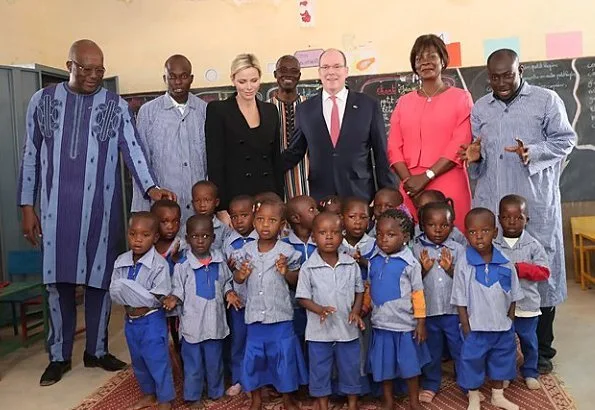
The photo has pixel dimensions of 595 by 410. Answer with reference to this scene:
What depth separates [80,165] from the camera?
11.3 feet

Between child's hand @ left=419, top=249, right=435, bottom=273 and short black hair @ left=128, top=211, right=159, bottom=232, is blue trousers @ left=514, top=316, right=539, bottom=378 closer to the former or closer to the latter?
child's hand @ left=419, top=249, right=435, bottom=273

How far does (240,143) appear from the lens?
3.46m

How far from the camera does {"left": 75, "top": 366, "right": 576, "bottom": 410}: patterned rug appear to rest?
292 cm

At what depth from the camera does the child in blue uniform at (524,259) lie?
2939 millimetres

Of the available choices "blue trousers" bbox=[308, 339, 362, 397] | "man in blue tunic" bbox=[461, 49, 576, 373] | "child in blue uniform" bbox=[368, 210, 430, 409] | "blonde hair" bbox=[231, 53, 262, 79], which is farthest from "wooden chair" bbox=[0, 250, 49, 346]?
"man in blue tunic" bbox=[461, 49, 576, 373]

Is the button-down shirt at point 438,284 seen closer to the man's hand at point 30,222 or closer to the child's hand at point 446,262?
the child's hand at point 446,262

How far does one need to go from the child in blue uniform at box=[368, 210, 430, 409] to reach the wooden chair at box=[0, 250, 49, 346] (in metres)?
2.39

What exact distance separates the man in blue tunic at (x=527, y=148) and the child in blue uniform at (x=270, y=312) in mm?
1136

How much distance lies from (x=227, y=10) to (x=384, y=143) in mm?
3077

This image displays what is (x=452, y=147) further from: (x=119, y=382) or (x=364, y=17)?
(x=364, y=17)

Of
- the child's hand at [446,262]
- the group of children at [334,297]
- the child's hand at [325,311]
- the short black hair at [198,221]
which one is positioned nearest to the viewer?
the child's hand at [325,311]

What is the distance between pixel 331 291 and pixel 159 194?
1.20 meters

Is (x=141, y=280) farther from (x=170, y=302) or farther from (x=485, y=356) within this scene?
(x=485, y=356)

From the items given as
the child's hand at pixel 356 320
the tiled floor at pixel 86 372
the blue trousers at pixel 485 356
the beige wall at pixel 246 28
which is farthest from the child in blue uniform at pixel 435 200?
the beige wall at pixel 246 28
